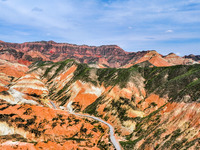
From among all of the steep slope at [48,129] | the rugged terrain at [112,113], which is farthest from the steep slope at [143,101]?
the steep slope at [48,129]

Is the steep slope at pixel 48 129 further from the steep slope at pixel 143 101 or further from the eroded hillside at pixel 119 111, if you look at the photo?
the steep slope at pixel 143 101

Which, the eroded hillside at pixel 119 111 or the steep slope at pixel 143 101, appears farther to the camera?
the eroded hillside at pixel 119 111

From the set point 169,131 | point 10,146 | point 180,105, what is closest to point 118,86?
point 180,105

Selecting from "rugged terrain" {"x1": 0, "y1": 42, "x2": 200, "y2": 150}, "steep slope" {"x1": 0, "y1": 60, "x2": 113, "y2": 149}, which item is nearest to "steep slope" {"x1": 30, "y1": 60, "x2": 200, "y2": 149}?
"rugged terrain" {"x1": 0, "y1": 42, "x2": 200, "y2": 150}

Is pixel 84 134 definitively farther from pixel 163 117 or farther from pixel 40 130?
pixel 163 117

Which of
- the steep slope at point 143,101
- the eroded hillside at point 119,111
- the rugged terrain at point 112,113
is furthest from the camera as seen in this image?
the eroded hillside at point 119,111

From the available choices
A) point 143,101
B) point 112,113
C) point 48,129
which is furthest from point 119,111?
point 48,129

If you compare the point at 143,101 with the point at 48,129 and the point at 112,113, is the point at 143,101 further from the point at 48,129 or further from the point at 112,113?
the point at 48,129

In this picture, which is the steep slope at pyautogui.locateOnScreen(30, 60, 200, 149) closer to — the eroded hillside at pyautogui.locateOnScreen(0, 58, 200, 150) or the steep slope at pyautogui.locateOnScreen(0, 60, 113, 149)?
the eroded hillside at pyautogui.locateOnScreen(0, 58, 200, 150)
